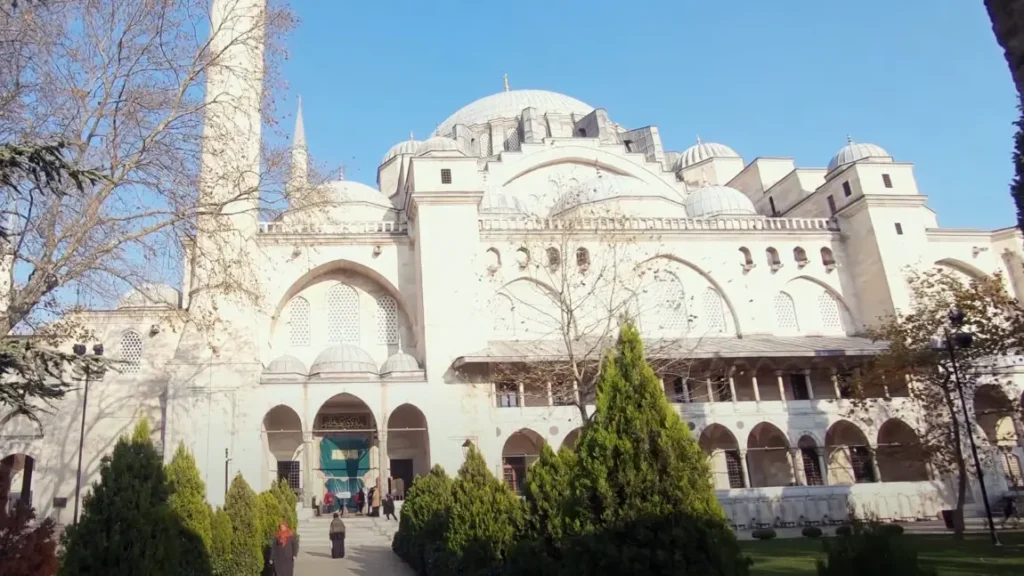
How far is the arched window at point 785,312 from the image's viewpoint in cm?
2634

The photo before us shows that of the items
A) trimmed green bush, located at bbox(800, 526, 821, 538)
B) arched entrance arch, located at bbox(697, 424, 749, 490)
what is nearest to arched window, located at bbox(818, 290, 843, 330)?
arched entrance arch, located at bbox(697, 424, 749, 490)

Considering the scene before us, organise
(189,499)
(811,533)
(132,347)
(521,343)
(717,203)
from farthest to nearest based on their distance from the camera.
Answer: (717,203) < (132,347) < (521,343) < (811,533) < (189,499)

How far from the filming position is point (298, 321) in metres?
24.2

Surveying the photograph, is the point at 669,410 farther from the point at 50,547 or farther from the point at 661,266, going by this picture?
the point at 661,266

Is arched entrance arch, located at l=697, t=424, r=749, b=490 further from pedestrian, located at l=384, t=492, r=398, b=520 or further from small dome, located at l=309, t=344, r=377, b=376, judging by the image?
small dome, located at l=309, t=344, r=377, b=376

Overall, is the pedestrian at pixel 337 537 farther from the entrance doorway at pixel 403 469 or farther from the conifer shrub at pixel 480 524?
the entrance doorway at pixel 403 469

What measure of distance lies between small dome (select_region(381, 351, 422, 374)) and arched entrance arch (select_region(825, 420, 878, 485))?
1367 centimetres

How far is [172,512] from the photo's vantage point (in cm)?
710

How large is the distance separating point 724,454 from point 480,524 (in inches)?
674

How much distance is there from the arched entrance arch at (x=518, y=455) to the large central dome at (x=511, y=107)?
66.5ft

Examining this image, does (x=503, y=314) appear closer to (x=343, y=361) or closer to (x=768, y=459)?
(x=343, y=361)

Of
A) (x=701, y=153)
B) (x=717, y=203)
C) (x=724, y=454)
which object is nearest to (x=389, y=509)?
(x=724, y=454)


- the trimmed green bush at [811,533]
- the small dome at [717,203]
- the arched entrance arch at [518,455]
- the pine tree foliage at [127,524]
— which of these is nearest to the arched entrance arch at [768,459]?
the arched entrance arch at [518,455]

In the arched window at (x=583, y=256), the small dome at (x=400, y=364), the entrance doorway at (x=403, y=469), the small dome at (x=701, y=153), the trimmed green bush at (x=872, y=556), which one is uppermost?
the small dome at (x=701, y=153)
